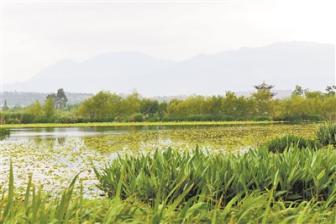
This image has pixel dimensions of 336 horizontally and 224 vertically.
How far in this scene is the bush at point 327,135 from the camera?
46.1 ft

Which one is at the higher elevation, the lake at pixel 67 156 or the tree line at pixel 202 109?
the tree line at pixel 202 109

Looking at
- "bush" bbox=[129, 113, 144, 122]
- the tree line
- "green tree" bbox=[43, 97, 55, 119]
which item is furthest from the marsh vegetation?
the tree line

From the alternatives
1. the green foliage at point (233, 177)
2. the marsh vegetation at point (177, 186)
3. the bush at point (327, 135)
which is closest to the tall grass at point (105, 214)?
the marsh vegetation at point (177, 186)

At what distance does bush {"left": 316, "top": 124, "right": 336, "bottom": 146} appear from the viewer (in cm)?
1404

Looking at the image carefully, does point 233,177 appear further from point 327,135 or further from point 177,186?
point 327,135

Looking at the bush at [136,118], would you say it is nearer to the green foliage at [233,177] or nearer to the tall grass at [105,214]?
the green foliage at [233,177]

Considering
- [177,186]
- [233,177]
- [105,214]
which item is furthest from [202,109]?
[105,214]

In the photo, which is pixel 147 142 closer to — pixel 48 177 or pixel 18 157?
pixel 18 157

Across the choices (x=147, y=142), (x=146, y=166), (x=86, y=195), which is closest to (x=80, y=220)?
(x=146, y=166)

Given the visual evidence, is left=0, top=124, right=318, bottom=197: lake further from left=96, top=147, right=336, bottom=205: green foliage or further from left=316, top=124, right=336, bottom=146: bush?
left=316, top=124, right=336, bottom=146: bush

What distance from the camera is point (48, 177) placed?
35.8ft

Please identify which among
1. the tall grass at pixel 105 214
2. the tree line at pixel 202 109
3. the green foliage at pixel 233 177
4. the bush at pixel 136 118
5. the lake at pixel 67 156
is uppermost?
the tree line at pixel 202 109

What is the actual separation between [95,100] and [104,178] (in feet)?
113

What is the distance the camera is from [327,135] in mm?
14141
